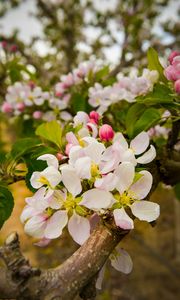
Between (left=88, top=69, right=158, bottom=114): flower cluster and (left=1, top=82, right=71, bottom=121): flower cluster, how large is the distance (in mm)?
165

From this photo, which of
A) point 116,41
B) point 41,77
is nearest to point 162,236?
point 116,41

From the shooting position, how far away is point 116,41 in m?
3.22

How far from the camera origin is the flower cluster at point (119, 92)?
1.01 m

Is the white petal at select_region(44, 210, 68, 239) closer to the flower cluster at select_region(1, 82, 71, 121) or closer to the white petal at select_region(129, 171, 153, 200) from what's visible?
the white petal at select_region(129, 171, 153, 200)

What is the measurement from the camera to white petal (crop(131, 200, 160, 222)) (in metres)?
0.60

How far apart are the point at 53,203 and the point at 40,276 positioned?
13cm

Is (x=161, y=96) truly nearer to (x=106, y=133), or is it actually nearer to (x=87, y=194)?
(x=106, y=133)

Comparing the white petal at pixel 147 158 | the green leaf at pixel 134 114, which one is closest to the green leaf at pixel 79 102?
the green leaf at pixel 134 114

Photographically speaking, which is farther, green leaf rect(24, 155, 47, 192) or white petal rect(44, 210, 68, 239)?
green leaf rect(24, 155, 47, 192)

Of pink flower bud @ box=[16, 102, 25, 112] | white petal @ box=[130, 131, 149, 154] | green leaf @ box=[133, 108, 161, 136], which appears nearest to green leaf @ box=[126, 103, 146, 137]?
green leaf @ box=[133, 108, 161, 136]

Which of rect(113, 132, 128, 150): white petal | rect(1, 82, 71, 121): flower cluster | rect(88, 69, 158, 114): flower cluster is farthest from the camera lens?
rect(1, 82, 71, 121): flower cluster

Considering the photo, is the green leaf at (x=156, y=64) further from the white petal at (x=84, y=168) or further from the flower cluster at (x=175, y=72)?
the white petal at (x=84, y=168)

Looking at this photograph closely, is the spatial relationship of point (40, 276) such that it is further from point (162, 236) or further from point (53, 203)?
point (162, 236)

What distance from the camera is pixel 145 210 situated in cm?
61
